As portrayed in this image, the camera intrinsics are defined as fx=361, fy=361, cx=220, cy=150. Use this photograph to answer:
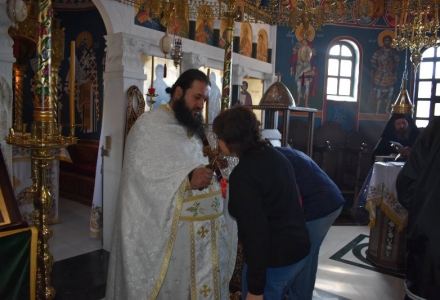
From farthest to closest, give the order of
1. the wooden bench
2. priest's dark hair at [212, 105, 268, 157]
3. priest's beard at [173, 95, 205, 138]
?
the wooden bench < priest's beard at [173, 95, 205, 138] < priest's dark hair at [212, 105, 268, 157]

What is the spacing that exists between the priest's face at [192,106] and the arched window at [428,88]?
8102 mm

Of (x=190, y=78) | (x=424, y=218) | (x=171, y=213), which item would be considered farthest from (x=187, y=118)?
(x=424, y=218)

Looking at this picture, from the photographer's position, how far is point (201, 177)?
2148 mm

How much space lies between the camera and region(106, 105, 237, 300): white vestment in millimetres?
2283

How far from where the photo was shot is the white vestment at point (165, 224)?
228cm

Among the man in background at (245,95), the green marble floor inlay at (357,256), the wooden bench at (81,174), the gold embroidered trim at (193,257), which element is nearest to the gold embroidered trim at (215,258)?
the gold embroidered trim at (193,257)

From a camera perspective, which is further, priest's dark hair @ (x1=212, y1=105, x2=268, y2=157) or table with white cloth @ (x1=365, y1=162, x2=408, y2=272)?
table with white cloth @ (x1=365, y1=162, x2=408, y2=272)

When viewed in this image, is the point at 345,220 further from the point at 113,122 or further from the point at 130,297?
the point at 130,297

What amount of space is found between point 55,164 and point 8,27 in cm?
277

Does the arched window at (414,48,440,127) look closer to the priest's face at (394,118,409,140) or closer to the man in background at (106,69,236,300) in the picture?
the priest's face at (394,118,409,140)

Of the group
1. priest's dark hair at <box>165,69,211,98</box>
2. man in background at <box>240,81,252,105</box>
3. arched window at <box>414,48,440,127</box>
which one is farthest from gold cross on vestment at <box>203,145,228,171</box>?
arched window at <box>414,48,440,127</box>

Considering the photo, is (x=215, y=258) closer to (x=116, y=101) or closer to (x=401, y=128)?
(x=116, y=101)

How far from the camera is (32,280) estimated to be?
2.21 meters

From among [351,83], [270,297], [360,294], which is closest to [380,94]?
[351,83]
